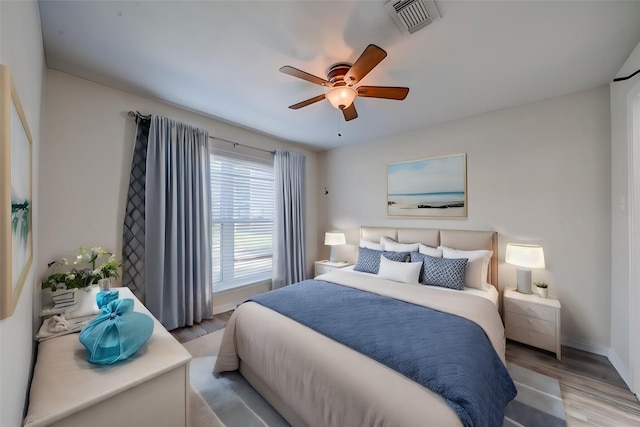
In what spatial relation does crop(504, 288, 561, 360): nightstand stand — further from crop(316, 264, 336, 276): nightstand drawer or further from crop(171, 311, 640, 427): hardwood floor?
crop(316, 264, 336, 276): nightstand drawer

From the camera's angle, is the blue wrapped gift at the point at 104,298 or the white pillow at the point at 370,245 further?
the white pillow at the point at 370,245

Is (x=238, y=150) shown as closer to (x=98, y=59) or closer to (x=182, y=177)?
(x=182, y=177)

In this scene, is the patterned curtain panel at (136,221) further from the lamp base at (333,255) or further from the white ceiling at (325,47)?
the lamp base at (333,255)

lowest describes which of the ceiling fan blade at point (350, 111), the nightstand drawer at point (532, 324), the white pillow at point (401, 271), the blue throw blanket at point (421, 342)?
the nightstand drawer at point (532, 324)

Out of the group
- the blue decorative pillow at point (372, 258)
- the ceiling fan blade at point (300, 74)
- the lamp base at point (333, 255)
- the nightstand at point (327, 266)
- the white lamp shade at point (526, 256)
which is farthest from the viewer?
the lamp base at point (333, 255)

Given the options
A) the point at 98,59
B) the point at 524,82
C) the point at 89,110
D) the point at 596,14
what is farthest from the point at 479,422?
the point at 89,110

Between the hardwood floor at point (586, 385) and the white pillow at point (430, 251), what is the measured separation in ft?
3.67

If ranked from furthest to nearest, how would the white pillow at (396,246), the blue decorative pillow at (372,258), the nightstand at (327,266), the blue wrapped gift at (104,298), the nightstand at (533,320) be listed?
the nightstand at (327,266) < the white pillow at (396,246) < the blue decorative pillow at (372,258) < the nightstand at (533,320) < the blue wrapped gift at (104,298)

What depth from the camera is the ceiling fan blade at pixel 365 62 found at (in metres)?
1.48

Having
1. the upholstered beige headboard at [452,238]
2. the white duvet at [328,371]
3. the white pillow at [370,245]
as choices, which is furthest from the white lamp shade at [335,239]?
the white duvet at [328,371]

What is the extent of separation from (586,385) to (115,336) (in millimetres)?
3345

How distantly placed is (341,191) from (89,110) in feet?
11.0

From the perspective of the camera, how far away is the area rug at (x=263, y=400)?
166 cm

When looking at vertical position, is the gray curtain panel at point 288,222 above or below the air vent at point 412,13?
below
